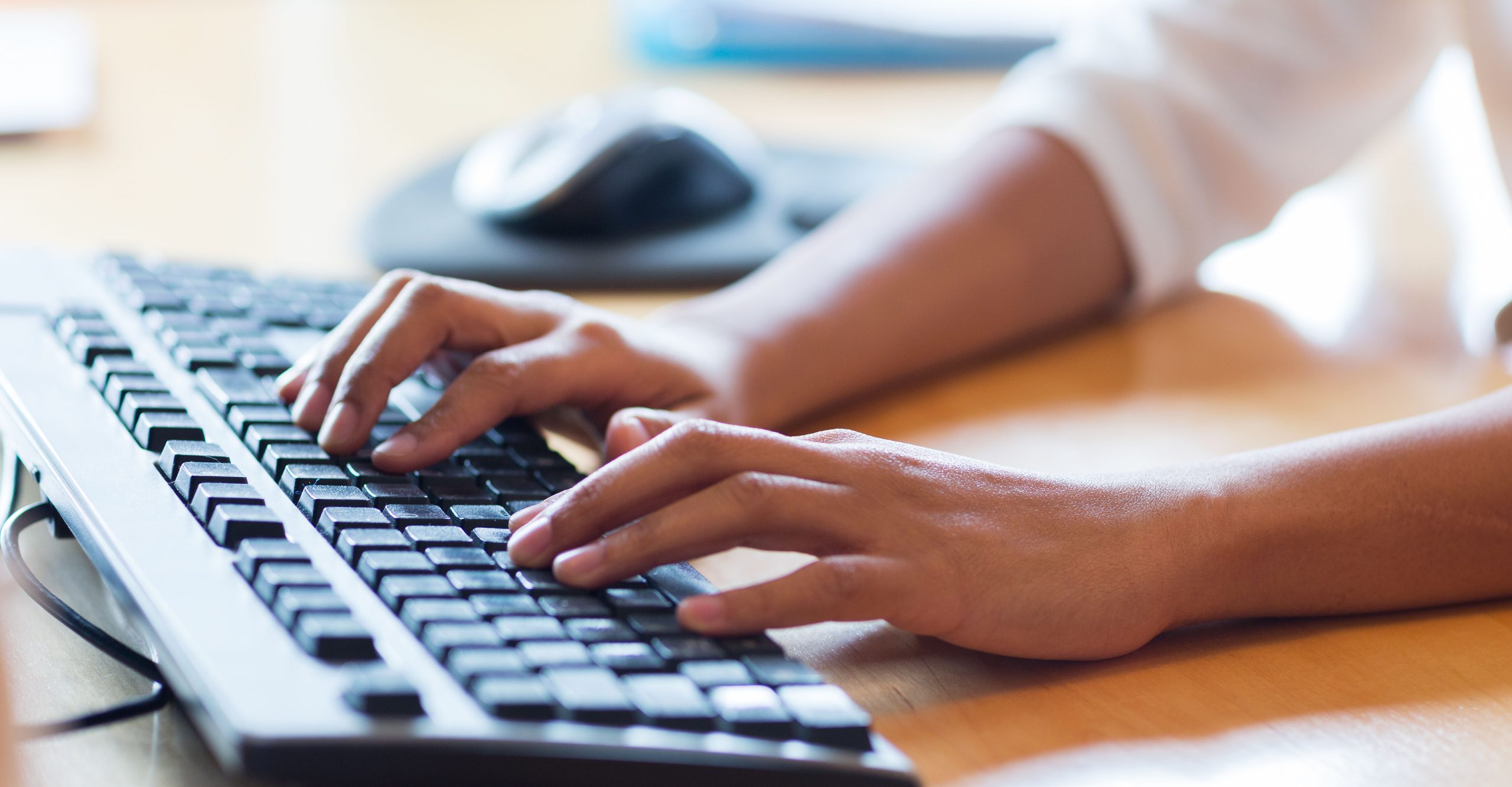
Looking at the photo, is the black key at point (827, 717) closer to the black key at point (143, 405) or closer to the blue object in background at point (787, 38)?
the black key at point (143, 405)

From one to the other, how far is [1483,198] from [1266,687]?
2.37 feet

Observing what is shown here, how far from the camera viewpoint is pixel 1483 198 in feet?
3.34

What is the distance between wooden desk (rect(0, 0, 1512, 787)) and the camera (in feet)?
1.34

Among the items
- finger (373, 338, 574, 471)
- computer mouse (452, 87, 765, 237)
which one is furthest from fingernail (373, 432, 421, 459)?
computer mouse (452, 87, 765, 237)

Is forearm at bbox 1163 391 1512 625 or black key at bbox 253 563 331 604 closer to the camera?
black key at bbox 253 563 331 604

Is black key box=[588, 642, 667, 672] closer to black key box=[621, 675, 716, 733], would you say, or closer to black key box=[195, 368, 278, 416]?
black key box=[621, 675, 716, 733]

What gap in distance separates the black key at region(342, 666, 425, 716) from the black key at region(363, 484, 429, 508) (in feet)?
0.44

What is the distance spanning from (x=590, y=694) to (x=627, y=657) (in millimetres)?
29

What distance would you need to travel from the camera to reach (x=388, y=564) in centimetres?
41

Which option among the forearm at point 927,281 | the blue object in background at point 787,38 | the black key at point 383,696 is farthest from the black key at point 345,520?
the blue object in background at point 787,38

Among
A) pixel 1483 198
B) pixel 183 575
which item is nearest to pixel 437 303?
pixel 183 575

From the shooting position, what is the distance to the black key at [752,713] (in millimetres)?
353

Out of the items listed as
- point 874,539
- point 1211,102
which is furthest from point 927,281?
point 874,539

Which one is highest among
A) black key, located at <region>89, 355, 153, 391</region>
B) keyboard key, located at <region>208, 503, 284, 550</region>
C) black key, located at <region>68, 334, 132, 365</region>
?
black key, located at <region>68, 334, 132, 365</region>
